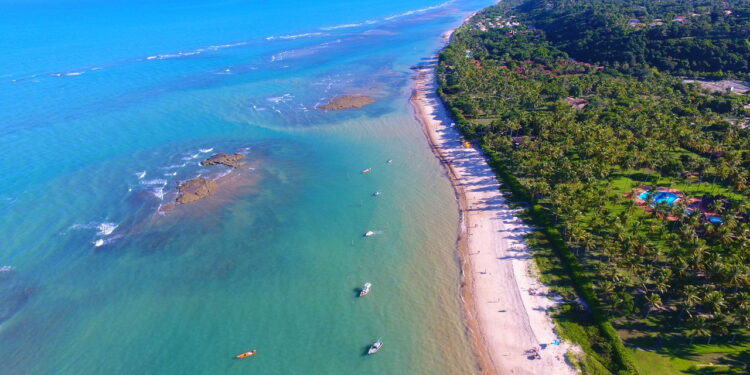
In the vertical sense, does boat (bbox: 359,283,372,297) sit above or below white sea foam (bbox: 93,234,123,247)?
below

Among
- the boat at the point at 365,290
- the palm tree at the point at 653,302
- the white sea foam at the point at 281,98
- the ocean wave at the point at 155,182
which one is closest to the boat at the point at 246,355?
the boat at the point at 365,290

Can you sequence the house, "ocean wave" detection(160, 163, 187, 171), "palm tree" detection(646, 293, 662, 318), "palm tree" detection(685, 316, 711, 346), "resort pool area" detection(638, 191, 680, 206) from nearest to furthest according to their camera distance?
"palm tree" detection(685, 316, 711, 346) → "palm tree" detection(646, 293, 662, 318) → "resort pool area" detection(638, 191, 680, 206) → "ocean wave" detection(160, 163, 187, 171) → the house

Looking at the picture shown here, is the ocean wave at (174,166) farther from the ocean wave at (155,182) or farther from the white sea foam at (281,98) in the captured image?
the white sea foam at (281,98)

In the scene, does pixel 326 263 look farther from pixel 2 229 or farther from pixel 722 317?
pixel 2 229

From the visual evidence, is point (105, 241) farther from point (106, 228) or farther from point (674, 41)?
point (674, 41)

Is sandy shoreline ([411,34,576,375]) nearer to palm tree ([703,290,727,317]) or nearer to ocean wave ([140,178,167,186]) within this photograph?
palm tree ([703,290,727,317])

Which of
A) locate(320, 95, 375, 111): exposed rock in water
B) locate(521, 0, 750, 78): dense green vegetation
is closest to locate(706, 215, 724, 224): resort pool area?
locate(320, 95, 375, 111): exposed rock in water

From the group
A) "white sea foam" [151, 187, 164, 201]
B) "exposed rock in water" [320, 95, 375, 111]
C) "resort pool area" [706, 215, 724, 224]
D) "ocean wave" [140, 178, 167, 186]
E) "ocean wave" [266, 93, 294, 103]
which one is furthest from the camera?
"ocean wave" [266, 93, 294, 103]
